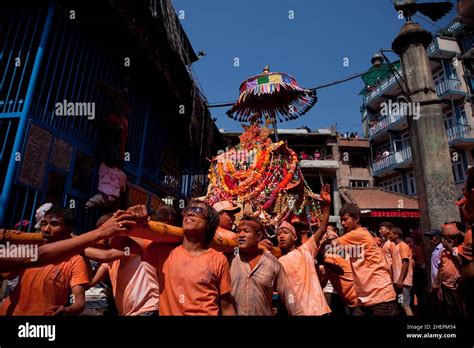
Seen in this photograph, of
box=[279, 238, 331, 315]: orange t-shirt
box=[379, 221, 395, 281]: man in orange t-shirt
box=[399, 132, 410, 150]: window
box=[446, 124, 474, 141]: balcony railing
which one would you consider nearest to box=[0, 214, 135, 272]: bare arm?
box=[279, 238, 331, 315]: orange t-shirt

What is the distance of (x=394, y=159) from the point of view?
85.7 feet

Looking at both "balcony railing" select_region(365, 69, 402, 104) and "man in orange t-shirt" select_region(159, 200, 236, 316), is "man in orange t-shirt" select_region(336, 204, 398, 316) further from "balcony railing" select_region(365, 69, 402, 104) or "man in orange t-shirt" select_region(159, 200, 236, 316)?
"balcony railing" select_region(365, 69, 402, 104)

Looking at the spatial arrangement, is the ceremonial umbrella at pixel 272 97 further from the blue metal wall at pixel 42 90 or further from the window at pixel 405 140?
the window at pixel 405 140

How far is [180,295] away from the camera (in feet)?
7.81

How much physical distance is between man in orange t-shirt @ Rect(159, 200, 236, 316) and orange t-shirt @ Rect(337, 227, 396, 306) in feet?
7.30

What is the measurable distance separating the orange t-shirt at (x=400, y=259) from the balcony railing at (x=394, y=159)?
70.6 feet

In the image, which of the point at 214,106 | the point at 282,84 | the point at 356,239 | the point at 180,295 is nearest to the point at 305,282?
the point at 356,239

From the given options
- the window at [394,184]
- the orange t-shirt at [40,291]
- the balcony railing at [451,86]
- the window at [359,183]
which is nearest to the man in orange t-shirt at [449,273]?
the orange t-shirt at [40,291]

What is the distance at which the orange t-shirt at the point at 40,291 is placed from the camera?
243 cm

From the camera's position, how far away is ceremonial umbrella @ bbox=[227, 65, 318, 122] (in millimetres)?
10328

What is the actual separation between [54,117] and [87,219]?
2.21 metres

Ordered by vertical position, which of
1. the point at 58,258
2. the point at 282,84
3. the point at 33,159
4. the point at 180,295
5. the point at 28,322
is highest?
the point at 282,84

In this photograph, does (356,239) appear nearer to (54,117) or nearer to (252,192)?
(252,192)

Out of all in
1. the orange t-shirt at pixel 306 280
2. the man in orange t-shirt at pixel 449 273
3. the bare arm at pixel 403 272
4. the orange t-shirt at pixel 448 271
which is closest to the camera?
the orange t-shirt at pixel 306 280
